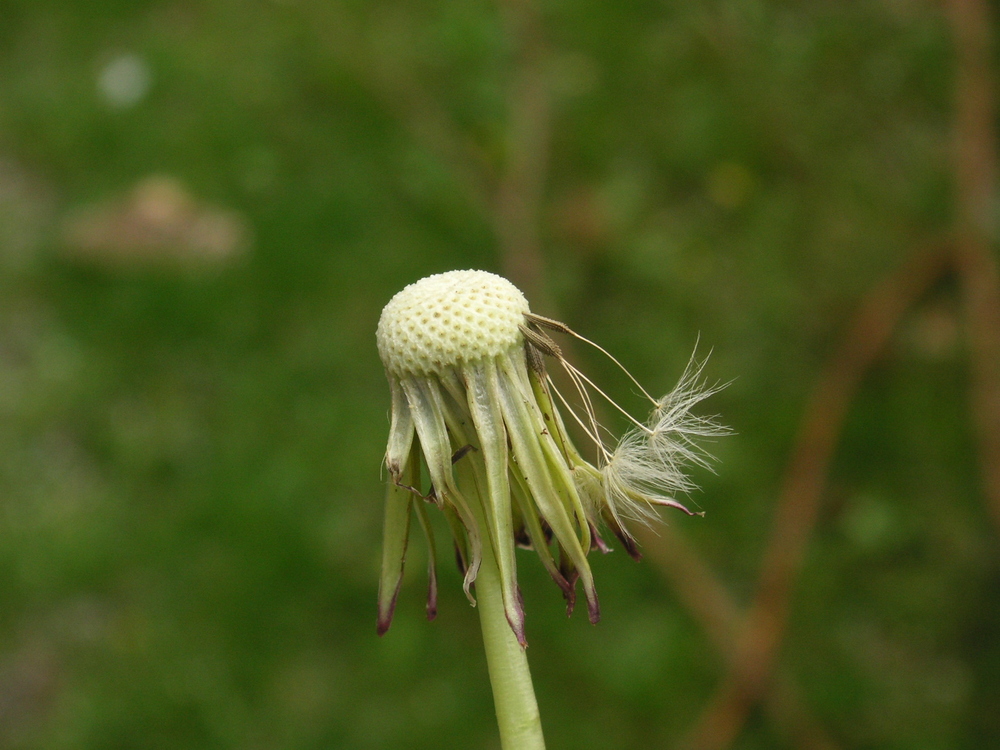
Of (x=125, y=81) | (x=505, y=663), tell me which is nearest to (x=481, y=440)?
(x=505, y=663)

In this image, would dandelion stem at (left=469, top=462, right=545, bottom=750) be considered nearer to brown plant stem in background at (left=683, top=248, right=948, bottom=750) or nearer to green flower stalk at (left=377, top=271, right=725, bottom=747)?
green flower stalk at (left=377, top=271, right=725, bottom=747)

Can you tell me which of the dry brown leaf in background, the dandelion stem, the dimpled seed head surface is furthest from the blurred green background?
the dimpled seed head surface

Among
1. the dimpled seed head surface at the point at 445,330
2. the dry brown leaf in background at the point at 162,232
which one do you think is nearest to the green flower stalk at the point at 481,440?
the dimpled seed head surface at the point at 445,330

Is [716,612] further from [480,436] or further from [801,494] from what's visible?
[480,436]

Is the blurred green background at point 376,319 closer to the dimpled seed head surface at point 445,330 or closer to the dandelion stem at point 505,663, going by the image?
the dandelion stem at point 505,663

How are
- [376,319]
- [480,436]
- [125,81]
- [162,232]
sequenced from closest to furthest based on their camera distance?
1. [480,436]
2. [376,319]
3. [162,232]
4. [125,81]

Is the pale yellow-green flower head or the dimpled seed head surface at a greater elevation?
the dimpled seed head surface

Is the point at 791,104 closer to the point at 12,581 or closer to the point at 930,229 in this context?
the point at 930,229
